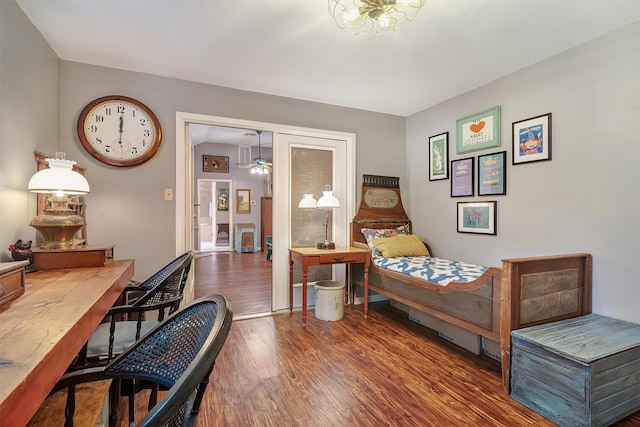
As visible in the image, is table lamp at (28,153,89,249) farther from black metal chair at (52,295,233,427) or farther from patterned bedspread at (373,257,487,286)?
patterned bedspread at (373,257,487,286)

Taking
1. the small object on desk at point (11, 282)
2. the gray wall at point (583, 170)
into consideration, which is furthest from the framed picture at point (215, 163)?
the small object on desk at point (11, 282)

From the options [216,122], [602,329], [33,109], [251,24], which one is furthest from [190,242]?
[602,329]

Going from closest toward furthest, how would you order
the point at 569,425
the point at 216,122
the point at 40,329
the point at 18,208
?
the point at 40,329
the point at 569,425
the point at 18,208
the point at 216,122

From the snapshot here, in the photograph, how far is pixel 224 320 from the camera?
2.21 ft

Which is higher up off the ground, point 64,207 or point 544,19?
point 544,19

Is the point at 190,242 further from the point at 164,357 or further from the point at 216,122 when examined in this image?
the point at 164,357

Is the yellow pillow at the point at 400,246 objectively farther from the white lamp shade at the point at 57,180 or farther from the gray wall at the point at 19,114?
the gray wall at the point at 19,114

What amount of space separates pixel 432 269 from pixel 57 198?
2833mm

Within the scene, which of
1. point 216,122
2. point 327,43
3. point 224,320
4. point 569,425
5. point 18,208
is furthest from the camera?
point 216,122

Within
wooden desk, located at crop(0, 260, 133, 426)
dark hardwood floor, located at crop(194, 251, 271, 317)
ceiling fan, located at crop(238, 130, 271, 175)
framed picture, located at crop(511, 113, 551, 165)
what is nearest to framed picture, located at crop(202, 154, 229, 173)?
→ ceiling fan, located at crop(238, 130, 271, 175)

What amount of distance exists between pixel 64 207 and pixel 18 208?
267mm

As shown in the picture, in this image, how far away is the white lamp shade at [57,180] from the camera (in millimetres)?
1687

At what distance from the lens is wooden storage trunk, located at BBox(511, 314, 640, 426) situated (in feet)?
5.09

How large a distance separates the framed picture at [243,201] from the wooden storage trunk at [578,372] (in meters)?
7.39
